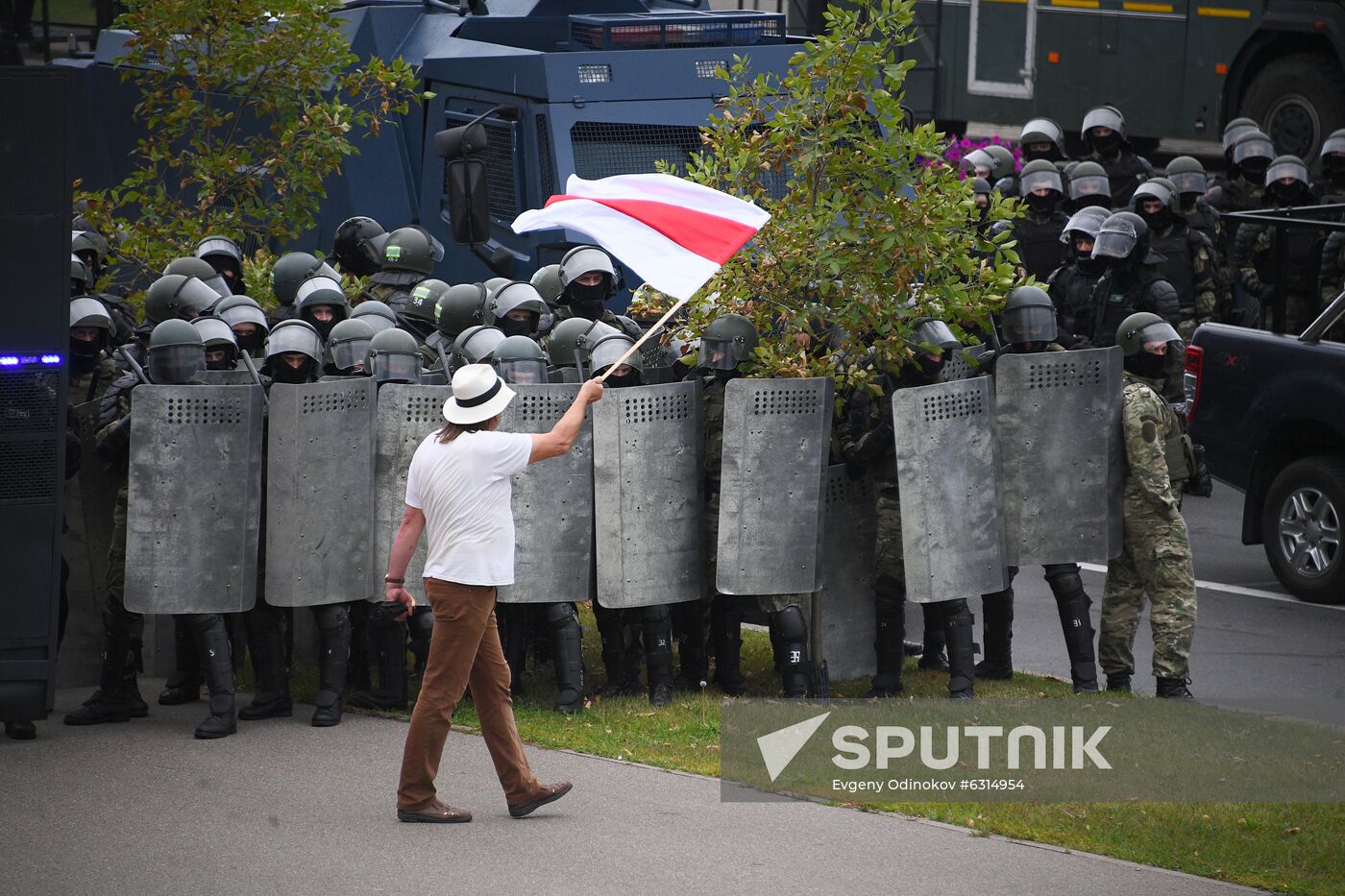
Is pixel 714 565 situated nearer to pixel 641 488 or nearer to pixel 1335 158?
pixel 641 488

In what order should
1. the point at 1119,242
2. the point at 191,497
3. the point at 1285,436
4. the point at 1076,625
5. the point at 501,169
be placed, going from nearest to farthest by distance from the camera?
1. the point at 191,497
2. the point at 1076,625
3. the point at 1285,436
4. the point at 1119,242
5. the point at 501,169

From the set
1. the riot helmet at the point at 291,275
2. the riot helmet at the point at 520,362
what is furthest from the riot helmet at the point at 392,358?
the riot helmet at the point at 291,275

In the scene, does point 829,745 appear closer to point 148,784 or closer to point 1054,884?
point 1054,884

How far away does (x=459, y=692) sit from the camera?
22.4 ft

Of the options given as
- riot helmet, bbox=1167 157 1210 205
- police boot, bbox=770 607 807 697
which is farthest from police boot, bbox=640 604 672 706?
riot helmet, bbox=1167 157 1210 205

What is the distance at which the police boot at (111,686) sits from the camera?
8.40m

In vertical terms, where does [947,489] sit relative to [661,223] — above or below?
below

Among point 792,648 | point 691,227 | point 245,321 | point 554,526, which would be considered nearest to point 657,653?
point 792,648

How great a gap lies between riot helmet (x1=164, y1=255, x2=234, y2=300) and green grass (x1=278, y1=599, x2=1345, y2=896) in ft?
10.6

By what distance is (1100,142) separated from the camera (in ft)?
56.5

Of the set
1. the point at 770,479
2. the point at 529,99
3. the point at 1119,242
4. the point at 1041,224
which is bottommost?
the point at 770,479

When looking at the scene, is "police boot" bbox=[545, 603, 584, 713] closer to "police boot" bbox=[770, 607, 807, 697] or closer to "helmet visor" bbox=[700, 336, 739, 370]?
"police boot" bbox=[770, 607, 807, 697]

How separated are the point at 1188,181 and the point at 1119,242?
367 centimetres

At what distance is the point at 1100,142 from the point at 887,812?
11511 mm
